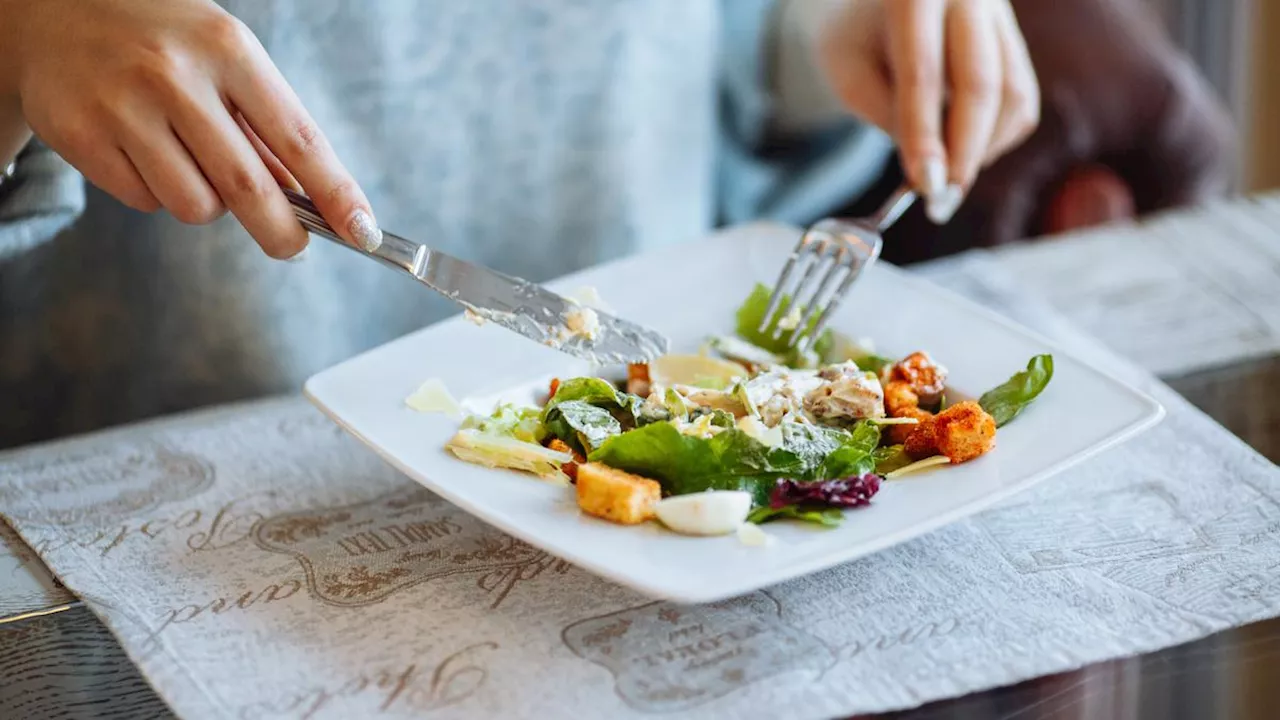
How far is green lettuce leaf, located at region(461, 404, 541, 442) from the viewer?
97 cm

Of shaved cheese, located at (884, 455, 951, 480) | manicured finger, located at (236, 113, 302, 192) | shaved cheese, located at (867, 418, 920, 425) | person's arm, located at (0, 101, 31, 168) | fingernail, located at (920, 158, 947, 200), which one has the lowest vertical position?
shaved cheese, located at (884, 455, 951, 480)

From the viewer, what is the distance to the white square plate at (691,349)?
79 centimetres

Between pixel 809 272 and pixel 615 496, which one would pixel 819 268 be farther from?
pixel 615 496

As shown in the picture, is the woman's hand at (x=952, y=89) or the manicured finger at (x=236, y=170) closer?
the manicured finger at (x=236, y=170)

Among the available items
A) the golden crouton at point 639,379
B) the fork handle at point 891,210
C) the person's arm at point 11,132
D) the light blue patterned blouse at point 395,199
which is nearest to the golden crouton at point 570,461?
the golden crouton at point 639,379

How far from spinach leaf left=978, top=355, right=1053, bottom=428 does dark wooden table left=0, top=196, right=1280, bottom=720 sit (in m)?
0.23

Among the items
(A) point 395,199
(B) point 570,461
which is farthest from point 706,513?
(A) point 395,199

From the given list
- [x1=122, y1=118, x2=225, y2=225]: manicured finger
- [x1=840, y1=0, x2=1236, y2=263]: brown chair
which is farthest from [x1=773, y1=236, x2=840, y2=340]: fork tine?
[x1=840, y1=0, x2=1236, y2=263]: brown chair

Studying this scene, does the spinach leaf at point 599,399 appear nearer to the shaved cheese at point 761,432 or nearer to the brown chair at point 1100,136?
the shaved cheese at point 761,432

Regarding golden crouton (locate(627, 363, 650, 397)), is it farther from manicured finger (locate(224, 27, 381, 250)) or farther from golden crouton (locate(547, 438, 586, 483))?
manicured finger (locate(224, 27, 381, 250))

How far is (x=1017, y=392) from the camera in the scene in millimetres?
1008

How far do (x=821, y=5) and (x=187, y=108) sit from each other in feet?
3.04

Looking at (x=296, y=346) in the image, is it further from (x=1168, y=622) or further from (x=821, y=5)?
(x=1168, y=622)

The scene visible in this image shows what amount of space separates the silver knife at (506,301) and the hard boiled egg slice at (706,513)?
0.21m
